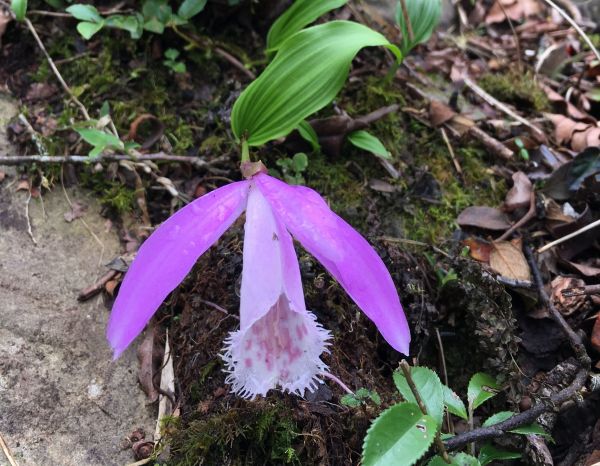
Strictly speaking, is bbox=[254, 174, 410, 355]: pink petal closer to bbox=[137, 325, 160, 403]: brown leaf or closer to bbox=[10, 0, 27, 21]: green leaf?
bbox=[137, 325, 160, 403]: brown leaf

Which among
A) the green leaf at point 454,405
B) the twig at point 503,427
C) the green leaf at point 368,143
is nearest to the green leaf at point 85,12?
the green leaf at point 368,143

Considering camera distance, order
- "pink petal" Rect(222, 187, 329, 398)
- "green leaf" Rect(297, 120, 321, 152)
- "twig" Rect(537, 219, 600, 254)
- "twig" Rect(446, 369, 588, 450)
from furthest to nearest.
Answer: "green leaf" Rect(297, 120, 321, 152) → "twig" Rect(537, 219, 600, 254) → "twig" Rect(446, 369, 588, 450) → "pink petal" Rect(222, 187, 329, 398)

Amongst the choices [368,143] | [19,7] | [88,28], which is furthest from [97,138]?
[368,143]

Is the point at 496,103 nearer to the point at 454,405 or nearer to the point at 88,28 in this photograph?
the point at 454,405

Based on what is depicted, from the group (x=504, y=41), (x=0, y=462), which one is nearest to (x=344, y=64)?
(x=0, y=462)

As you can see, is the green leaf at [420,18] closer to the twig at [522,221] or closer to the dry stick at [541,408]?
the twig at [522,221]

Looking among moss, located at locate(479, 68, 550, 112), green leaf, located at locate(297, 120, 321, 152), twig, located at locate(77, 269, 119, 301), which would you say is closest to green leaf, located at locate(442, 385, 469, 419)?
green leaf, located at locate(297, 120, 321, 152)
